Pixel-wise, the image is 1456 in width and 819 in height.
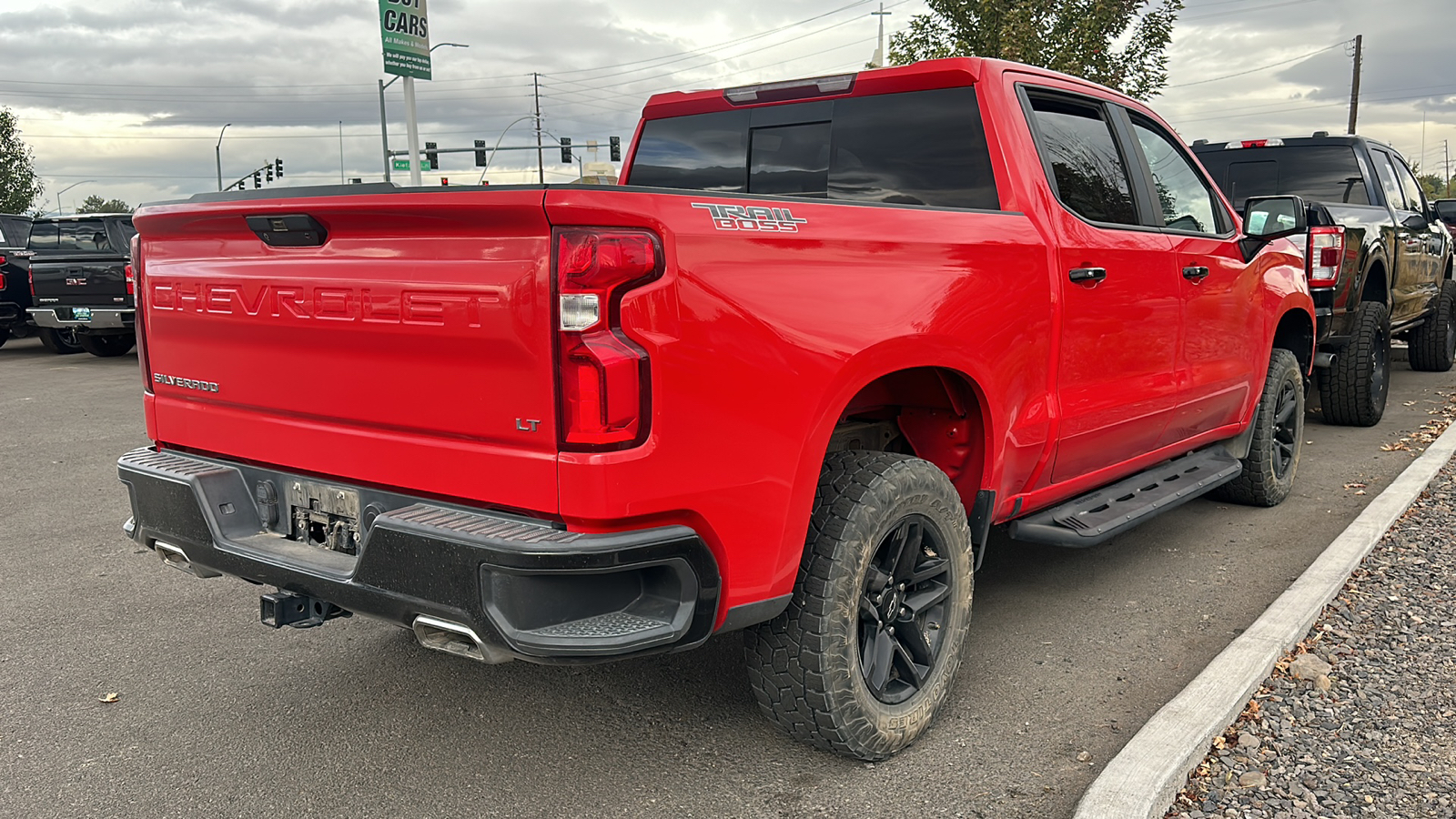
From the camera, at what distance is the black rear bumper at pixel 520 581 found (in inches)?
92.2

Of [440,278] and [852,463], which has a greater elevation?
[440,278]

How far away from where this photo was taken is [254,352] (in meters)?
2.94

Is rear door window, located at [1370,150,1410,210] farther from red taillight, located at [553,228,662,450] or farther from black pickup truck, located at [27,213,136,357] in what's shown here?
black pickup truck, located at [27,213,136,357]

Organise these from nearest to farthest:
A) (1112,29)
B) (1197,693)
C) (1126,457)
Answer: (1197,693), (1126,457), (1112,29)

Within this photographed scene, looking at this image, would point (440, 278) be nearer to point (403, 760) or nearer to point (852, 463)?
point (852, 463)

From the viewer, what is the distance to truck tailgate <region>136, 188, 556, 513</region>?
7.81ft

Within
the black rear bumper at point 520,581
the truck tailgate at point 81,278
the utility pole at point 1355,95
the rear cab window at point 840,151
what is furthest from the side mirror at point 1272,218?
the utility pole at point 1355,95

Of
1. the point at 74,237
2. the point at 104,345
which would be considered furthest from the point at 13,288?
the point at 74,237

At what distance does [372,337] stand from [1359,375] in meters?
7.47

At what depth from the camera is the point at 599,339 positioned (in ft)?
7.60

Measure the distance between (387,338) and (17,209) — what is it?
1842 inches

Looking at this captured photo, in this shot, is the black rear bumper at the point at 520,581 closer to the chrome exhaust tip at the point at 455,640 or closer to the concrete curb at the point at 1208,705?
the chrome exhaust tip at the point at 455,640

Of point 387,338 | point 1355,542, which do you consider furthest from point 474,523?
point 1355,542

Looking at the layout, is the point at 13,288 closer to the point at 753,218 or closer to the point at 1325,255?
the point at 1325,255
